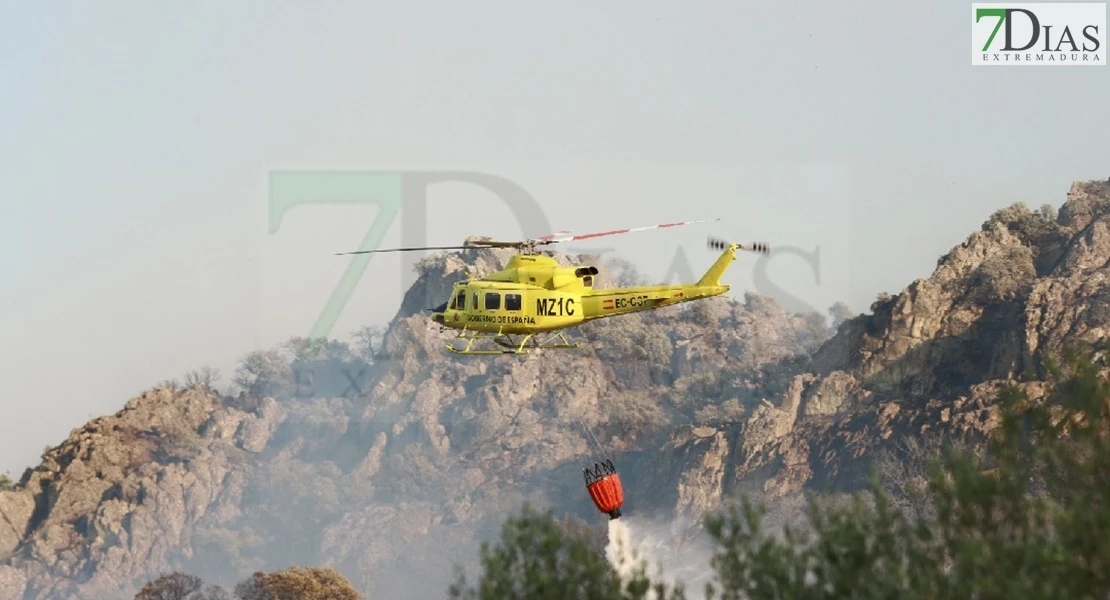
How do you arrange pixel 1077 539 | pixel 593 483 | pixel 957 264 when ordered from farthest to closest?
pixel 957 264 → pixel 593 483 → pixel 1077 539

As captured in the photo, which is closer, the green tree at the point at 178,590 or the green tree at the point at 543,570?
the green tree at the point at 543,570

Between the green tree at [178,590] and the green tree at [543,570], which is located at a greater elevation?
the green tree at [543,570]

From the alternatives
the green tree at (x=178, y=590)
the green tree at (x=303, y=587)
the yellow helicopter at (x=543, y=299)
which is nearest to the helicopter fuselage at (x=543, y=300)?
the yellow helicopter at (x=543, y=299)

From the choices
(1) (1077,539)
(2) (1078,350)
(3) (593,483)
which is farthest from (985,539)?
(3) (593,483)

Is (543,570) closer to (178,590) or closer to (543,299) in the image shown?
(543,299)

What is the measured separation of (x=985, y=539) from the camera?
46.7 metres

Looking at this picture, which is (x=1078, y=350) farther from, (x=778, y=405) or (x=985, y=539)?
(x=778, y=405)

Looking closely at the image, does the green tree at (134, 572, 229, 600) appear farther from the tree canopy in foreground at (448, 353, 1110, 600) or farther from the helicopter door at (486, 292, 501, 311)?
the tree canopy in foreground at (448, 353, 1110, 600)

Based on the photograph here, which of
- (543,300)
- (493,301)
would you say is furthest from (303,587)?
(543,300)

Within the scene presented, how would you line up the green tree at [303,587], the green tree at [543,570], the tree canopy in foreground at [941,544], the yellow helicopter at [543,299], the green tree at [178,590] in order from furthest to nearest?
the green tree at [178,590] → the green tree at [303,587] → the yellow helicopter at [543,299] → the green tree at [543,570] → the tree canopy in foreground at [941,544]

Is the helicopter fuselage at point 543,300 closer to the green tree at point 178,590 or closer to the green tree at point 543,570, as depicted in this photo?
the green tree at point 543,570

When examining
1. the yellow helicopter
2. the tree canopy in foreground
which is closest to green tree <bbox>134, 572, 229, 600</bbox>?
the yellow helicopter

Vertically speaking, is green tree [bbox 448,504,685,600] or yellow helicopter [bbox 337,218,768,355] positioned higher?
yellow helicopter [bbox 337,218,768,355]

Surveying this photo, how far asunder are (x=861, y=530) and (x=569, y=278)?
1134 inches
